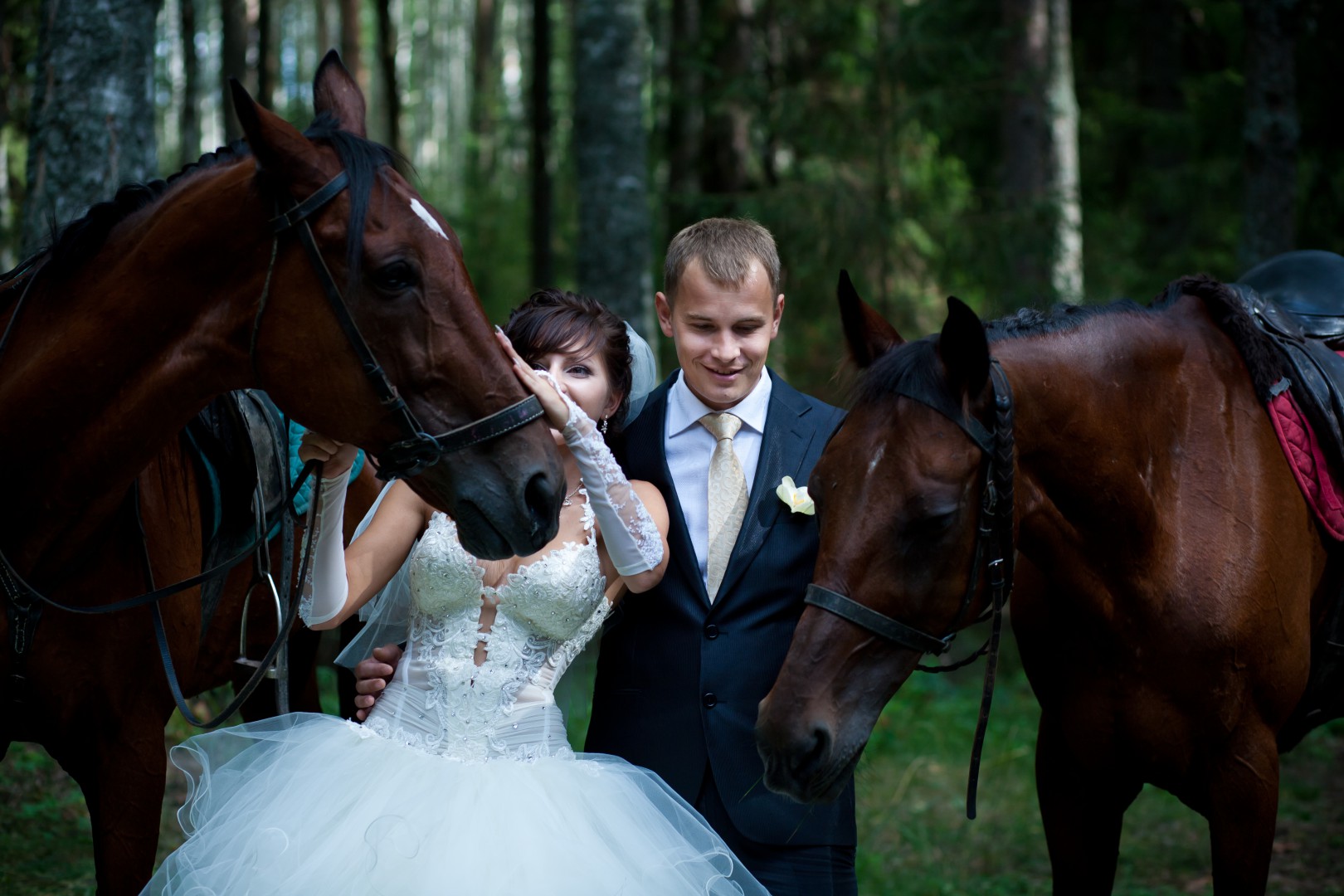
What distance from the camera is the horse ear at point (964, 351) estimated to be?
8.04ft

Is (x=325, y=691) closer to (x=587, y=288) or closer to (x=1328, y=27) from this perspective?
(x=587, y=288)

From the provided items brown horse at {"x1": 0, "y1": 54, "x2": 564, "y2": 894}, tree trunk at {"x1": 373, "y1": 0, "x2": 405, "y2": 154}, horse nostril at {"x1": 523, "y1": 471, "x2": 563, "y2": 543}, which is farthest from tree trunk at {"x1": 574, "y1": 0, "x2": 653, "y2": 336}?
tree trunk at {"x1": 373, "y1": 0, "x2": 405, "y2": 154}

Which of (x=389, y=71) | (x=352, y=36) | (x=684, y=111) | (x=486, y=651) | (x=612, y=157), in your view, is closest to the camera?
(x=486, y=651)

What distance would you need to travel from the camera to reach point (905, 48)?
907 cm

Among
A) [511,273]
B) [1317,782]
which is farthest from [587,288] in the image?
[511,273]

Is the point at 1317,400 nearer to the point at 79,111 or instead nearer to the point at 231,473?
the point at 231,473

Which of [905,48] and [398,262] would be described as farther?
[905,48]

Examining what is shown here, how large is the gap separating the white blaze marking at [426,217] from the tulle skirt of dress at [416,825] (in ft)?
3.71

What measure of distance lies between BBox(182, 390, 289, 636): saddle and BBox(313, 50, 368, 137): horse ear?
43.1 inches

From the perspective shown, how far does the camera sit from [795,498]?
2770 mm

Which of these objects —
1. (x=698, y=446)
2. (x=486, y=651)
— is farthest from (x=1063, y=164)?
(x=486, y=651)

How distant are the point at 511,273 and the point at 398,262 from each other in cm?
1840

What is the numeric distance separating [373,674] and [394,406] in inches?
28.8

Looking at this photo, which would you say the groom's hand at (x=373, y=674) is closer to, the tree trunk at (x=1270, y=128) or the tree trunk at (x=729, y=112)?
the tree trunk at (x=1270, y=128)
